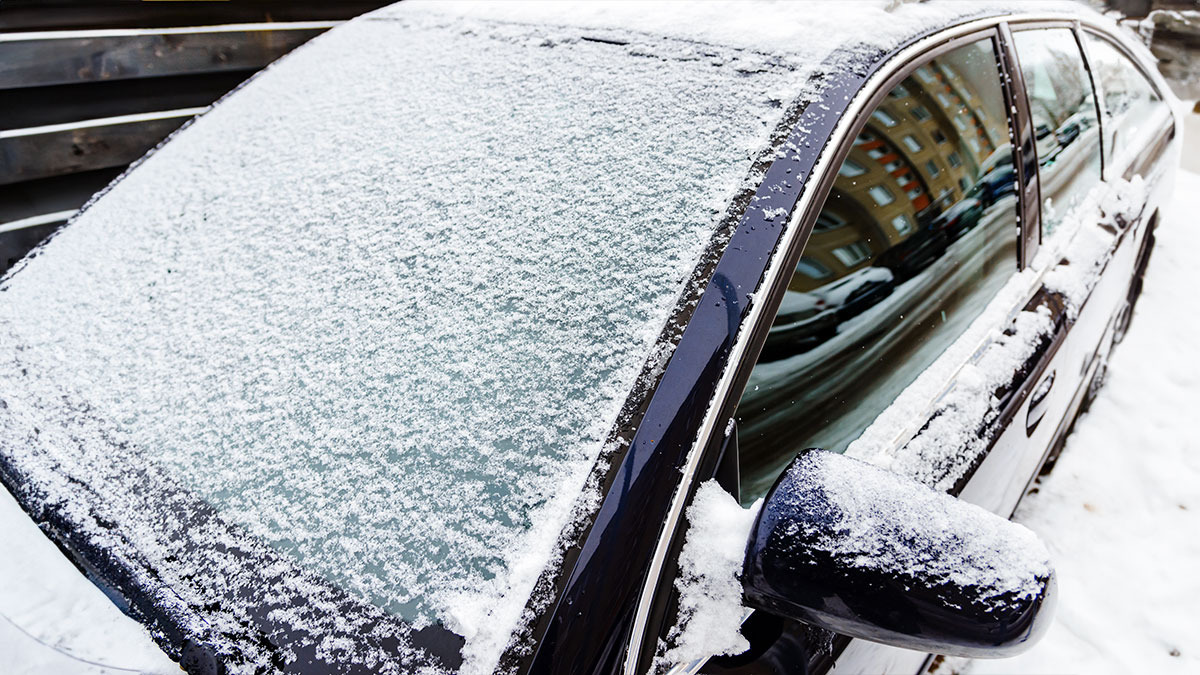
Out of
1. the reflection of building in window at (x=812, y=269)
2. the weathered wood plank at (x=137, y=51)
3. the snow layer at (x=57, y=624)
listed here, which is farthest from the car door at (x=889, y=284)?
the weathered wood plank at (x=137, y=51)

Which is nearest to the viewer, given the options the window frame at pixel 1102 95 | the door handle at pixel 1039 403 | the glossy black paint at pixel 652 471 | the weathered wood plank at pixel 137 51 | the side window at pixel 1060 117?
the glossy black paint at pixel 652 471

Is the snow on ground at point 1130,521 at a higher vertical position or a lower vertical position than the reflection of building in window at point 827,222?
lower

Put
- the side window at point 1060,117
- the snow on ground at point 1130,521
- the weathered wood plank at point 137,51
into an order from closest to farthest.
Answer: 1. the side window at point 1060,117
2. the snow on ground at point 1130,521
3. the weathered wood plank at point 137,51

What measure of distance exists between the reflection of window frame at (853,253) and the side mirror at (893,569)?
43cm

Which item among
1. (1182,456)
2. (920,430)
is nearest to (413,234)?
(920,430)

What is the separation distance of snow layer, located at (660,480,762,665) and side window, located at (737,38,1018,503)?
5.6 inches

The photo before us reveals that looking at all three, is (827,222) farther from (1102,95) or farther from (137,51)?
(137,51)

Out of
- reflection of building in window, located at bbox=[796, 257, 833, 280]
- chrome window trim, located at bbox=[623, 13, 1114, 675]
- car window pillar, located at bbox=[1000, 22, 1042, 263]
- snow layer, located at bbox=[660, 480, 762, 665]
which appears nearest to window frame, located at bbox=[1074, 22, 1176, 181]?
car window pillar, located at bbox=[1000, 22, 1042, 263]

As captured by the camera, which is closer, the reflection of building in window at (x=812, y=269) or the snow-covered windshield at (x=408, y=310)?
the snow-covered windshield at (x=408, y=310)

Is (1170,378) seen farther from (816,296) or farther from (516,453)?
(516,453)

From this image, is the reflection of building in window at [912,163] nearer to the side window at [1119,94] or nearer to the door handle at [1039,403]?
the door handle at [1039,403]

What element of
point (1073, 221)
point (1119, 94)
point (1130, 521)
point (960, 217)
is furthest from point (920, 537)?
point (1119, 94)

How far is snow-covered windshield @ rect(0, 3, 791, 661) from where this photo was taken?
0.87m

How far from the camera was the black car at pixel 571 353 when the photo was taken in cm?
82
